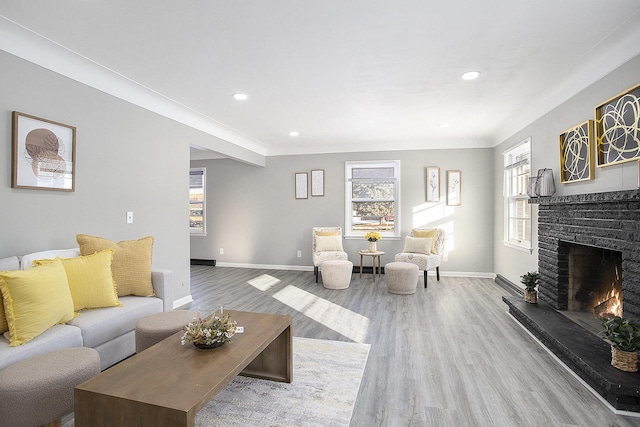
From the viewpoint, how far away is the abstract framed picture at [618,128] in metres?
2.39

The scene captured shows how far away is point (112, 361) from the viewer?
8.13 feet

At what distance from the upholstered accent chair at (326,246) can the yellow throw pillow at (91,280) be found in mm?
3370

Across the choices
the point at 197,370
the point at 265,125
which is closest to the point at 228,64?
the point at 265,125

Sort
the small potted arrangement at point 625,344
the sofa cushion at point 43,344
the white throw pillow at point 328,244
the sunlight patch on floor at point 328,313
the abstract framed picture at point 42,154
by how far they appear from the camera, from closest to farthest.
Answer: the sofa cushion at point 43,344
the small potted arrangement at point 625,344
the abstract framed picture at point 42,154
the sunlight patch on floor at point 328,313
the white throw pillow at point 328,244

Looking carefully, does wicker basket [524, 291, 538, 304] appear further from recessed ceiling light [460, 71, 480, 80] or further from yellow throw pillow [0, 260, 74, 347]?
yellow throw pillow [0, 260, 74, 347]

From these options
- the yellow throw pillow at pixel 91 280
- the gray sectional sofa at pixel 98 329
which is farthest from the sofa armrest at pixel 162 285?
the yellow throw pillow at pixel 91 280

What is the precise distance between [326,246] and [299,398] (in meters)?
3.96

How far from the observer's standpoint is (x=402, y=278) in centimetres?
479

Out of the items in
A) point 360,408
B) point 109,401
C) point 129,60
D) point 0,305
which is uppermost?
point 129,60

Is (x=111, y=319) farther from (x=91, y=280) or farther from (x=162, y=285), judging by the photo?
(x=162, y=285)

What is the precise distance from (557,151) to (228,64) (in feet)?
11.6

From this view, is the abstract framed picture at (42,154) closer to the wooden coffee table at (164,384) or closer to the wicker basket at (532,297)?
the wooden coffee table at (164,384)

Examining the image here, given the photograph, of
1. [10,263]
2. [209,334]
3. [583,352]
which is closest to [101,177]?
[10,263]

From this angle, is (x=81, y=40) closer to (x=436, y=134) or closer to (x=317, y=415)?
(x=317, y=415)
